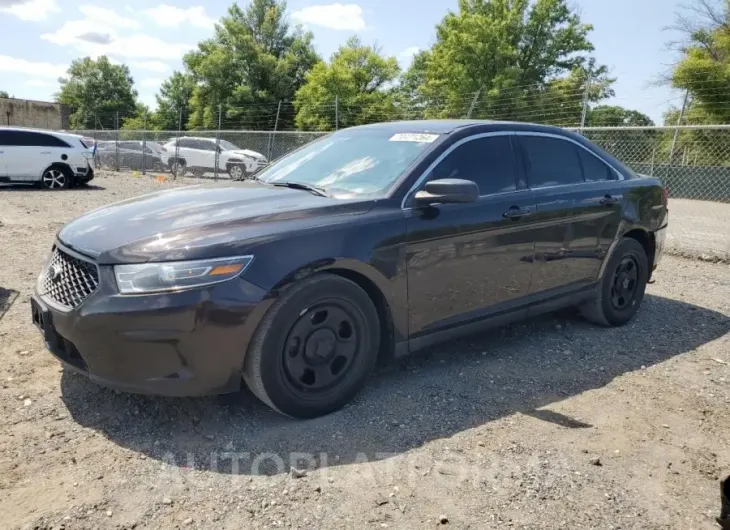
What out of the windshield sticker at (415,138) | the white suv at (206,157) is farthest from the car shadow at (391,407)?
the white suv at (206,157)

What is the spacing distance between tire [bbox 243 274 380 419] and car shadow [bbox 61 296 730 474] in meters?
0.15

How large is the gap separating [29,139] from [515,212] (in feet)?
49.5

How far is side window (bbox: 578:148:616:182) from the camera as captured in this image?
487 cm

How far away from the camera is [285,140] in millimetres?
19344

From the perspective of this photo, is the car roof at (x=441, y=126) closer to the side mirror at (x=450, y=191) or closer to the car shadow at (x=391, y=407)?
the side mirror at (x=450, y=191)

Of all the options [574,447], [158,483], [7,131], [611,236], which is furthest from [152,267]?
[7,131]

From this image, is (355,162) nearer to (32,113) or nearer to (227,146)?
A: (227,146)

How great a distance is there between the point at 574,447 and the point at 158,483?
2029mm

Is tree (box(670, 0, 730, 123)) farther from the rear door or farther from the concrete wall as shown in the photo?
the concrete wall

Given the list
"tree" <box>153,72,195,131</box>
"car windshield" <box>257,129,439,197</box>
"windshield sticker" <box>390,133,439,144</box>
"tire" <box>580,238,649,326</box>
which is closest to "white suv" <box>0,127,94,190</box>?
"car windshield" <box>257,129,439,197</box>

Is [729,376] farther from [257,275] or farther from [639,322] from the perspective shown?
[257,275]

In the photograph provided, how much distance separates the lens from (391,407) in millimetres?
3498

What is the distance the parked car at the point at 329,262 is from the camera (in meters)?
2.90

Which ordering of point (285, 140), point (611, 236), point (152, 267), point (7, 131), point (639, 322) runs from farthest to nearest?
point (285, 140), point (7, 131), point (639, 322), point (611, 236), point (152, 267)
